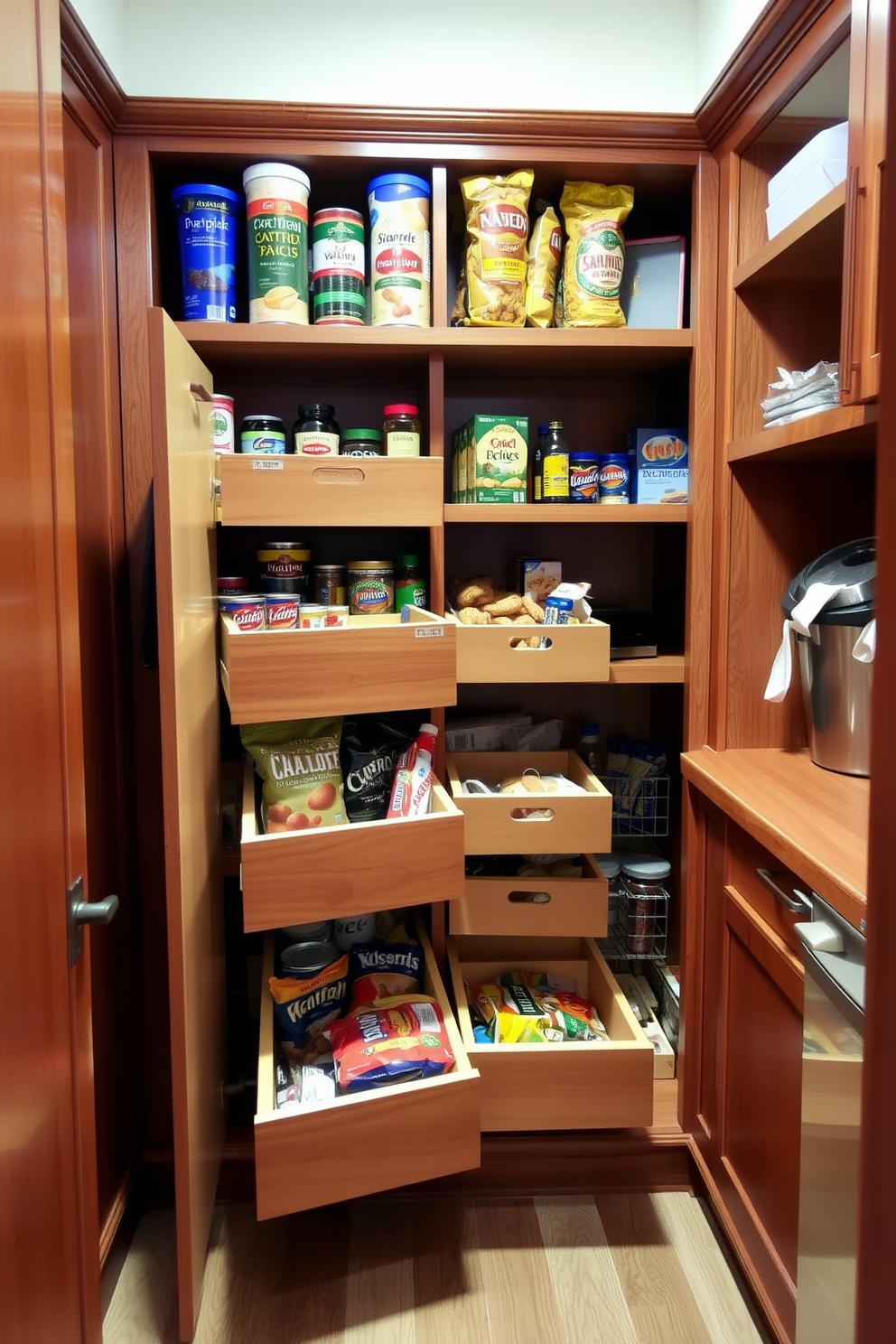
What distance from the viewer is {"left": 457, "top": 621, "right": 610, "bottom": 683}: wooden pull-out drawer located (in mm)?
1661

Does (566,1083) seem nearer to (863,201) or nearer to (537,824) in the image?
(537,824)

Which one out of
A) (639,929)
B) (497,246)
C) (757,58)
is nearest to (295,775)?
(639,929)

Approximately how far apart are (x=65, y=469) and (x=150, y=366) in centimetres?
30

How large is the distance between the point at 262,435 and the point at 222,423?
81mm

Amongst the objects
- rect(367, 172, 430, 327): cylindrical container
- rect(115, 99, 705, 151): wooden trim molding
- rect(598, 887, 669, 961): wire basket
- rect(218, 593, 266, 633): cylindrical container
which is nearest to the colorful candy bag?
rect(598, 887, 669, 961): wire basket

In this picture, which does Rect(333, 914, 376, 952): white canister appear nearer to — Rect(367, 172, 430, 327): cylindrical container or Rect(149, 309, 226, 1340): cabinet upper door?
Rect(149, 309, 226, 1340): cabinet upper door

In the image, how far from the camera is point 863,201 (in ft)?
3.56

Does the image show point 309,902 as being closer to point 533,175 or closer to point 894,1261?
point 894,1261

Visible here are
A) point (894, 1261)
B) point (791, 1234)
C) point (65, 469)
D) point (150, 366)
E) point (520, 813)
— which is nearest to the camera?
point (894, 1261)

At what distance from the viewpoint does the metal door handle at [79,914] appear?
0.99 m

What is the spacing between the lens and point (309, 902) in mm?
1429

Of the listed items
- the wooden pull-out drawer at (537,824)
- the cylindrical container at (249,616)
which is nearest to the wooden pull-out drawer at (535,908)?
the wooden pull-out drawer at (537,824)

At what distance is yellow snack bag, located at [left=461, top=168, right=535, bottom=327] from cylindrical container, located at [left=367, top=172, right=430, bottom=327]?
9cm

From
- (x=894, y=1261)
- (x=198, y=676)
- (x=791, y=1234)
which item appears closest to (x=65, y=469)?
(x=198, y=676)
